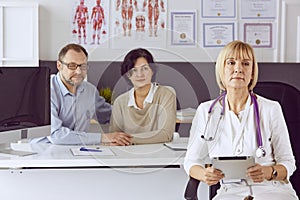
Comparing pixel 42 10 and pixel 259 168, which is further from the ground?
pixel 42 10

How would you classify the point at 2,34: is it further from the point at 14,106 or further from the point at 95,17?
the point at 14,106

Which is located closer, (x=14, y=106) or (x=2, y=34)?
(x=14, y=106)

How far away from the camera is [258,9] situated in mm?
4484

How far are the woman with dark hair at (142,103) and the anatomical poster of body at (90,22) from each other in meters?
2.06

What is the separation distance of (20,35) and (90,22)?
594 mm

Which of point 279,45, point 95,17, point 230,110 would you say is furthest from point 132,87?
point 279,45

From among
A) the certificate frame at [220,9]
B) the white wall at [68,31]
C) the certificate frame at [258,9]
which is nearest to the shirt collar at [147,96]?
the white wall at [68,31]

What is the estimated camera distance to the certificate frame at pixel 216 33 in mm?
4473

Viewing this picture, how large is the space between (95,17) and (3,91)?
2268 mm

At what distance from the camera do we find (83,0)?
14.5 feet

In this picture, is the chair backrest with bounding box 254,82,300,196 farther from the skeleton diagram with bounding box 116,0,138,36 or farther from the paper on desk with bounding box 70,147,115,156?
the skeleton diagram with bounding box 116,0,138,36

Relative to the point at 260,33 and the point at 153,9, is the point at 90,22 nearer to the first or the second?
the point at 153,9

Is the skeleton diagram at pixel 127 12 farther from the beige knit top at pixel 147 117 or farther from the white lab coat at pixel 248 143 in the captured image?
the white lab coat at pixel 248 143

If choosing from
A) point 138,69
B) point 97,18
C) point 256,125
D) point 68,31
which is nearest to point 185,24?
point 97,18
